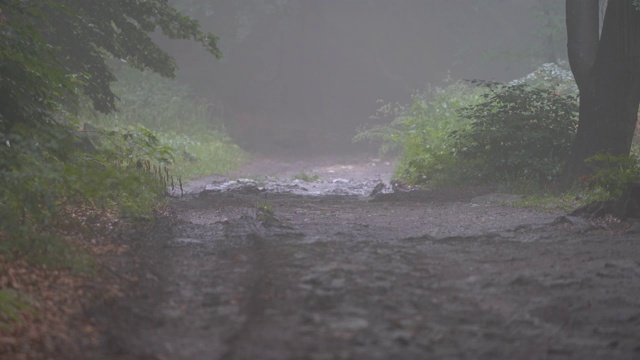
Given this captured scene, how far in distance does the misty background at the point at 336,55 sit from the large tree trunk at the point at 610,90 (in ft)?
62.0

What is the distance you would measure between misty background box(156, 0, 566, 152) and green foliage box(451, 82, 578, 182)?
16708 millimetres

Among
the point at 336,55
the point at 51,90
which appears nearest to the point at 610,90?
the point at 51,90

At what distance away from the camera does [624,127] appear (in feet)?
38.4

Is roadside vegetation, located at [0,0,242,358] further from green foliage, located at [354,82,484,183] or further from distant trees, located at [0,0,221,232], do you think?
green foliage, located at [354,82,484,183]

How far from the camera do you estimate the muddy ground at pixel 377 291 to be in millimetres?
4359

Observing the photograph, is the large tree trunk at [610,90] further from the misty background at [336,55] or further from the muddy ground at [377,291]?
the misty background at [336,55]

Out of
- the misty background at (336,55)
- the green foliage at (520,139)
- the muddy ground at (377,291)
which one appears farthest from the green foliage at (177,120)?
the muddy ground at (377,291)

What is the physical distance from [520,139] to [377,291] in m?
8.77

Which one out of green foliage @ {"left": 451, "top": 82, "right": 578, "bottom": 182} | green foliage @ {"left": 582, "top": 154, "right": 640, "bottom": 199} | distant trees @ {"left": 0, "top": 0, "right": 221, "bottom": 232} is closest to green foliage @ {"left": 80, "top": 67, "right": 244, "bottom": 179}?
distant trees @ {"left": 0, "top": 0, "right": 221, "bottom": 232}

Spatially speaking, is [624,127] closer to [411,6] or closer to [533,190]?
[533,190]

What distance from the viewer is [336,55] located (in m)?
35.5

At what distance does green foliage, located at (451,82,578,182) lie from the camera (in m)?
13.3

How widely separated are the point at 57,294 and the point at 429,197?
8.31m

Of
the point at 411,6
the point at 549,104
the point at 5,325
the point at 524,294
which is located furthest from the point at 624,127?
the point at 411,6
